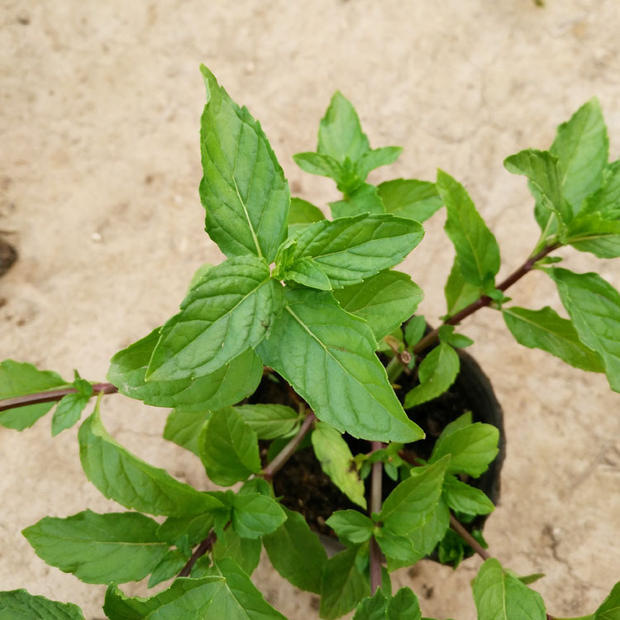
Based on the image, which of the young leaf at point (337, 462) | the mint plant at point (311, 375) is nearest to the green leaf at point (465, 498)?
the mint plant at point (311, 375)

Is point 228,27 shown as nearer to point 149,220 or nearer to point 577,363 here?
point 149,220

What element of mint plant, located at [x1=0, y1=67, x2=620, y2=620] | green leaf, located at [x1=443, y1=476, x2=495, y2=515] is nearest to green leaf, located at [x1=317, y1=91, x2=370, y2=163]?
mint plant, located at [x1=0, y1=67, x2=620, y2=620]

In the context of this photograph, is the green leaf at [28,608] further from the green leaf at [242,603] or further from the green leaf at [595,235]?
the green leaf at [595,235]

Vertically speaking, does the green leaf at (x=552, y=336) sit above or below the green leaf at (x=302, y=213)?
below

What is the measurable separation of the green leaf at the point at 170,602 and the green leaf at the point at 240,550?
0.19 m

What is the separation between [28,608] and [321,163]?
0.67 metres

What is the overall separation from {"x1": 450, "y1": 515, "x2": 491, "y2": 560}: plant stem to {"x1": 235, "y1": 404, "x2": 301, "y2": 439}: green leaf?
30 cm

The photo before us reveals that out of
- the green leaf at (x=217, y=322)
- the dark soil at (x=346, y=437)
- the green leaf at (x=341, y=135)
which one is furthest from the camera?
the dark soil at (x=346, y=437)

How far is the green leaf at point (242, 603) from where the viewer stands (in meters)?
0.72

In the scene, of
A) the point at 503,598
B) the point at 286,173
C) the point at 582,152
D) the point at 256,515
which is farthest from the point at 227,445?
the point at 286,173

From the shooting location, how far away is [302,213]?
96 cm

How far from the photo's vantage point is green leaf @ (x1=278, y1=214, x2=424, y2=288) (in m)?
0.62

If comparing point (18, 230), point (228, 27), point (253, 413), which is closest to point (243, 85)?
point (228, 27)

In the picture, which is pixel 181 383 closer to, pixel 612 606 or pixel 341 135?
pixel 341 135
